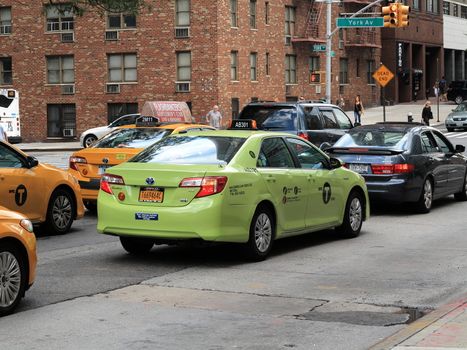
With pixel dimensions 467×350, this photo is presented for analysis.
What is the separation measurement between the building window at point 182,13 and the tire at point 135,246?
39639 millimetres

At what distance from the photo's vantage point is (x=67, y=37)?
175 ft

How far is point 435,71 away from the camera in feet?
281

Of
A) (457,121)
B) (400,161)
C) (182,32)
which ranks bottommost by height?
(400,161)

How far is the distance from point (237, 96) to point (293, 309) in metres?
43.4

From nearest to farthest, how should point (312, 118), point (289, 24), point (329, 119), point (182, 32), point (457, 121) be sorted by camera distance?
point (312, 118), point (329, 119), point (182, 32), point (457, 121), point (289, 24)

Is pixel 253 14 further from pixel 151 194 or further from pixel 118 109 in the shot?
pixel 151 194

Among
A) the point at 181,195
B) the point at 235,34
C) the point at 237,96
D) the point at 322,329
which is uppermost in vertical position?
the point at 235,34

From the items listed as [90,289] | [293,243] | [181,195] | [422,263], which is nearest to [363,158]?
[293,243]

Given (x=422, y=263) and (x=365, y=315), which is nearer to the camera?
(x=365, y=315)

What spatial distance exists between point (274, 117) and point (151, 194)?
9712mm

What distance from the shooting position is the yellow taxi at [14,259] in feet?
27.1

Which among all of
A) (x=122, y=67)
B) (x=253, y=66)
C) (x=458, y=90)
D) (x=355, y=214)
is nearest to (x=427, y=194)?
(x=355, y=214)

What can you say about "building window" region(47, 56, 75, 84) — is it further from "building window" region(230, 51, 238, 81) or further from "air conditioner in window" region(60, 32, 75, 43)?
"building window" region(230, 51, 238, 81)

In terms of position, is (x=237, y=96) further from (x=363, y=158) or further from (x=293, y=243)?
(x=293, y=243)
